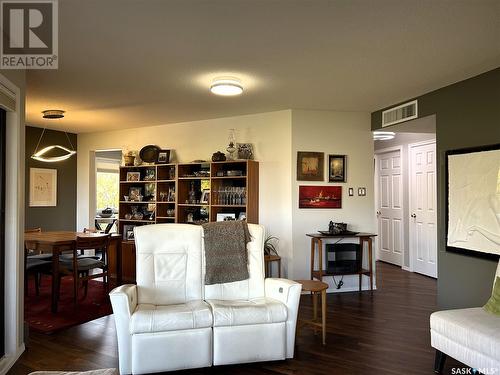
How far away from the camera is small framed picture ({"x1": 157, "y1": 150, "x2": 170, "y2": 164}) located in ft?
19.7

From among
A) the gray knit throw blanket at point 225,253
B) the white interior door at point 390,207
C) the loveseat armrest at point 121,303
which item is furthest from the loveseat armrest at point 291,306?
the white interior door at point 390,207

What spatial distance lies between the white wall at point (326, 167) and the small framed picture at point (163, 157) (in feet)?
7.06

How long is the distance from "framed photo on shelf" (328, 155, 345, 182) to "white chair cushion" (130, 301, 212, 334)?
2938mm

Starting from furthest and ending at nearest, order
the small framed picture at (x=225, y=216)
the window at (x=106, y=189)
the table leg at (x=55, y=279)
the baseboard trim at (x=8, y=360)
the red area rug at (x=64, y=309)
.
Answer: the window at (x=106, y=189) → the small framed picture at (x=225, y=216) → the table leg at (x=55, y=279) → the red area rug at (x=64, y=309) → the baseboard trim at (x=8, y=360)

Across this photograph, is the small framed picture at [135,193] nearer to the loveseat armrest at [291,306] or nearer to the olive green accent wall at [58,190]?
the olive green accent wall at [58,190]

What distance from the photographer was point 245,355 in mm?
2844

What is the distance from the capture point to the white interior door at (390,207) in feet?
22.8

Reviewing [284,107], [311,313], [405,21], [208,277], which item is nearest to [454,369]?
[311,313]

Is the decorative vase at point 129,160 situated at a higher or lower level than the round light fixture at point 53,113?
lower

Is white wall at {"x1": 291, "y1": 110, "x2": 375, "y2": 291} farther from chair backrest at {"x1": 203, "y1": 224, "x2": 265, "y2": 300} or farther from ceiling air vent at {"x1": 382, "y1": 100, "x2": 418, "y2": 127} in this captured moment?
chair backrest at {"x1": 203, "y1": 224, "x2": 265, "y2": 300}

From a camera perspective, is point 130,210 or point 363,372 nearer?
point 363,372

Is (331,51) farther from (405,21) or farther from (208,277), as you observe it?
(208,277)

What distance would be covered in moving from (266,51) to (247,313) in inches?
81.9

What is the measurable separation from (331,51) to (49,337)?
3605mm
